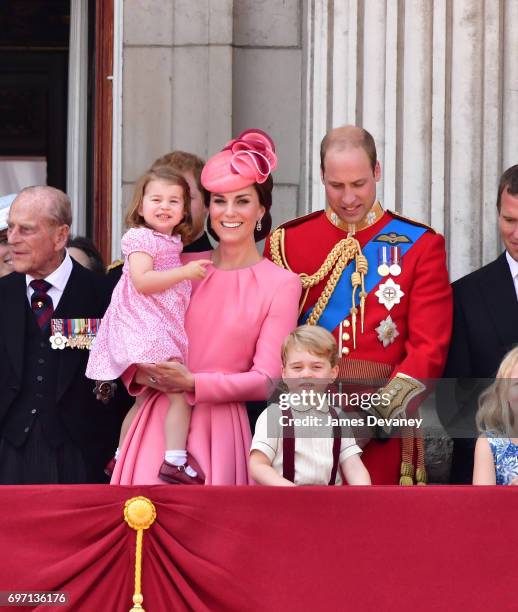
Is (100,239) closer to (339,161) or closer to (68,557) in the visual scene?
(339,161)

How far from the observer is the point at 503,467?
525cm

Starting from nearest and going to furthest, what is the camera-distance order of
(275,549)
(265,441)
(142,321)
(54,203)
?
(275,549), (265,441), (142,321), (54,203)

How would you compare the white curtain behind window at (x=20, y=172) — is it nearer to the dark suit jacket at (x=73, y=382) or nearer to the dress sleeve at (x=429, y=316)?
the dark suit jacket at (x=73, y=382)

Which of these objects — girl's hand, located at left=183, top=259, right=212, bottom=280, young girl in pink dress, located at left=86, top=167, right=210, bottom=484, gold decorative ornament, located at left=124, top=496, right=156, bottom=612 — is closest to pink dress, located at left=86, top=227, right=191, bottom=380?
young girl in pink dress, located at left=86, top=167, right=210, bottom=484

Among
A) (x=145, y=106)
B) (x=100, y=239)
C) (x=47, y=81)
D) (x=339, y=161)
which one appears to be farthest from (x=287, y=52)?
(x=47, y=81)

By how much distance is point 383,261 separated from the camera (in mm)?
5820

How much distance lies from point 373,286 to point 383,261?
10 cm

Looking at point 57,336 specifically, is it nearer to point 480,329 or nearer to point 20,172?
point 480,329

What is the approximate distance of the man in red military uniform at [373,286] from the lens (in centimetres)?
559

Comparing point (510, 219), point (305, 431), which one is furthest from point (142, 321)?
point (510, 219)

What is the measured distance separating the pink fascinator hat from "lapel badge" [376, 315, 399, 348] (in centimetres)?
64

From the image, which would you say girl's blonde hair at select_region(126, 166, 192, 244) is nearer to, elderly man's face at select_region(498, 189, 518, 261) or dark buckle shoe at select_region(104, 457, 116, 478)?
dark buckle shoe at select_region(104, 457, 116, 478)

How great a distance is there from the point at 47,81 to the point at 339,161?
4416 millimetres

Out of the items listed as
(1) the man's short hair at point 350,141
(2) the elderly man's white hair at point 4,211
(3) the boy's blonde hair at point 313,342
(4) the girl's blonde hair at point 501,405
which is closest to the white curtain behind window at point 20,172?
(2) the elderly man's white hair at point 4,211
